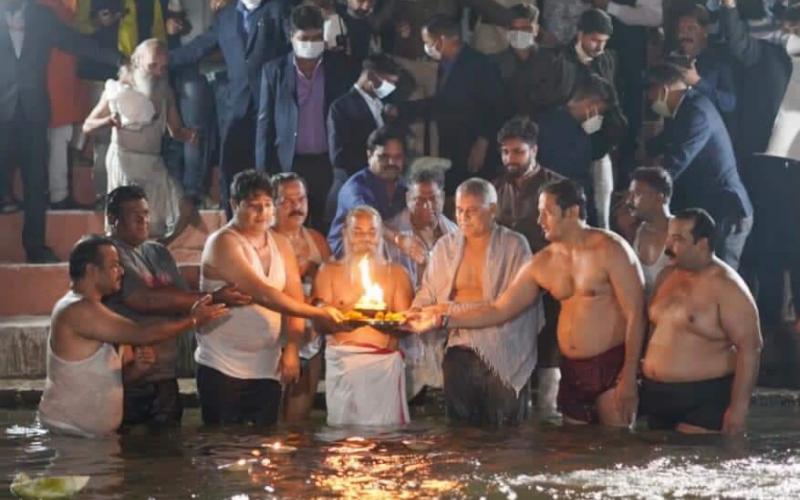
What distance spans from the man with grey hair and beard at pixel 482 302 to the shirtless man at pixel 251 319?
2.92ft

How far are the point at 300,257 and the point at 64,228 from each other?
156 inches

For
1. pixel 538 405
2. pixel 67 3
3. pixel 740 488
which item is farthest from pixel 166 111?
pixel 740 488

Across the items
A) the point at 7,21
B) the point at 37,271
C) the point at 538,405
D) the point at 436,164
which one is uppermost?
the point at 7,21

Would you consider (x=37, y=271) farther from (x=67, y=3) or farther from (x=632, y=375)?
(x=632, y=375)

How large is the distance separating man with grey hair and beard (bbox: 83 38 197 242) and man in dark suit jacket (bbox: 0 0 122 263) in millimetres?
347

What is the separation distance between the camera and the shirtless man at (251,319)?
10859 mm

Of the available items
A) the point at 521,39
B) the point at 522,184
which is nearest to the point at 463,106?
the point at 521,39

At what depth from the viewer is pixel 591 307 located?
10688 millimetres

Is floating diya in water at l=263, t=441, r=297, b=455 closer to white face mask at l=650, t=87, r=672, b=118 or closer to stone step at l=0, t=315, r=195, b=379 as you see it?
stone step at l=0, t=315, r=195, b=379

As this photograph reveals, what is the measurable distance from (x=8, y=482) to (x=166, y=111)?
630 centimetres

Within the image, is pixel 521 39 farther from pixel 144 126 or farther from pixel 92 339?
pixel 92 339

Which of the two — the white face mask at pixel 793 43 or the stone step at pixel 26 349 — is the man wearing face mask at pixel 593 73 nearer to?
the white face mask at pixel 793 43

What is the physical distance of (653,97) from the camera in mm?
14523

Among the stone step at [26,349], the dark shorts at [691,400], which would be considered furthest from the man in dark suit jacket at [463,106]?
the dark shorts at [691,400]
